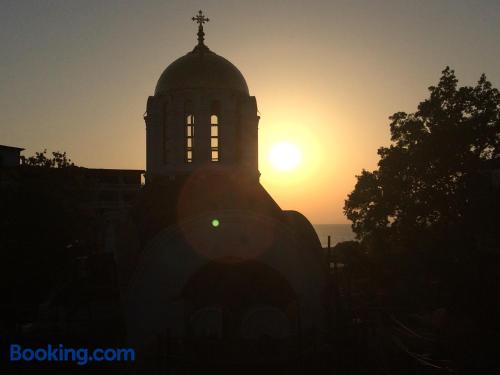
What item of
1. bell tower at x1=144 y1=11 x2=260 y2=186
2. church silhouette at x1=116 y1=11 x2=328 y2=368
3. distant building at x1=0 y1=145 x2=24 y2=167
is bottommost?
church silhouette at x1=116 y1=11 x2=328 y2=368

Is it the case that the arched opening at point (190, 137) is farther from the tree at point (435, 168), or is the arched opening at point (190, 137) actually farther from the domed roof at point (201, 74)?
the tree at point (435, 168)

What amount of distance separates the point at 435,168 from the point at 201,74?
14935 mm

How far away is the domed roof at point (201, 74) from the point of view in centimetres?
1905

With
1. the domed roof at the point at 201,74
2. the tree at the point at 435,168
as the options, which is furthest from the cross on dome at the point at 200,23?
the tree at the point at 435,168

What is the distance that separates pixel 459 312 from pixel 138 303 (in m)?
13.0

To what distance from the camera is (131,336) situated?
14.8 meters

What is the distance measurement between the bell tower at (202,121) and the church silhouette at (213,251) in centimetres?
4

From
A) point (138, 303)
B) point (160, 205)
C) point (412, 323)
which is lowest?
point (412, 323)

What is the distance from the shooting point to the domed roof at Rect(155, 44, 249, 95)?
19047 mm

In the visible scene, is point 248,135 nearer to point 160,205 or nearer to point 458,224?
point 160,205

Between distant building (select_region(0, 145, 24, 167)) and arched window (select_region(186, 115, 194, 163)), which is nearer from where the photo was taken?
arched window (select_region(186, 115, 194, 163))

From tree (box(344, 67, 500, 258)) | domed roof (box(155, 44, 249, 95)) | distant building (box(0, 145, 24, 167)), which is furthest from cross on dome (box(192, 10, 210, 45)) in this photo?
distant building (box(0, 145, 24, 167))

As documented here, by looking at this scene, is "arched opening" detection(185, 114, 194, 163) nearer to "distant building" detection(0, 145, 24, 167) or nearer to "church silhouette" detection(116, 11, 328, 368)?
"church silhouette" detection(116, 11, 328, 368)

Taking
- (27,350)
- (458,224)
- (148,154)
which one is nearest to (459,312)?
(458,224)
